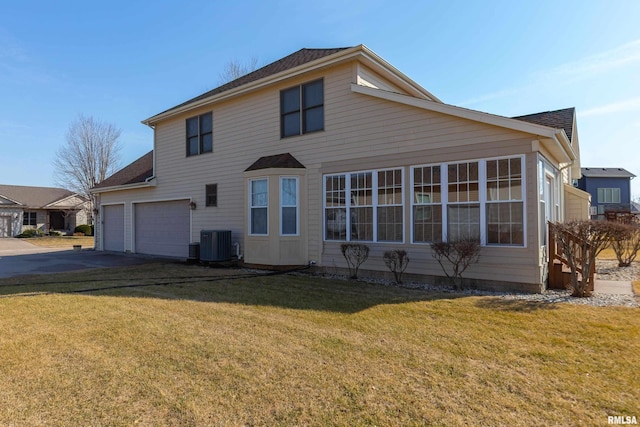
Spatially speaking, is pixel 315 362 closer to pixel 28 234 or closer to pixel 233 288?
pixel 233 288

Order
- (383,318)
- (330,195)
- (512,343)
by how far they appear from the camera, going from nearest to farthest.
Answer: (512,343) → (383,318) → (330,195)

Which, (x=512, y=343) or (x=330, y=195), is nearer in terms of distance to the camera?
(x=512, y=343)

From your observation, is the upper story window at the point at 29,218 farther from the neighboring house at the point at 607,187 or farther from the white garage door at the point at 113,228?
the neighboring house at the point at 607,187

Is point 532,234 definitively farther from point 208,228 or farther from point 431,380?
point 208,228

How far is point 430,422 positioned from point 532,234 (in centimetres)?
564

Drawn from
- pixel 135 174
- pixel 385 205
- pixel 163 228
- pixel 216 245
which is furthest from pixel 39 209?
pixel 385 205

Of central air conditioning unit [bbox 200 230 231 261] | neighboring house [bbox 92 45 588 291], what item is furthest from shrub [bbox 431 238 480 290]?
central air conditioning unit [bbox 200 230 231 261]

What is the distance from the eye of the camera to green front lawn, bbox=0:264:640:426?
2.77 m

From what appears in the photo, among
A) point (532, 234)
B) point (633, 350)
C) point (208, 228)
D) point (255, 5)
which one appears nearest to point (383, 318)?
point (633, 350)

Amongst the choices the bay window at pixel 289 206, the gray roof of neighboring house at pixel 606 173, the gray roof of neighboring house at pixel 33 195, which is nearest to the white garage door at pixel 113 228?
the bay window at pixel 289 206

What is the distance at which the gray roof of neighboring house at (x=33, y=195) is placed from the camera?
112 ft

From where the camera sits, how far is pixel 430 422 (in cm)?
261

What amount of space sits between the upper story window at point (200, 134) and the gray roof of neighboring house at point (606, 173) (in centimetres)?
3614

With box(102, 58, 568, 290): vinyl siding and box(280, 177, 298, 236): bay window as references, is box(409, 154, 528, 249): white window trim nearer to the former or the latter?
box(102, 58, 568, 290): vinyl siding
